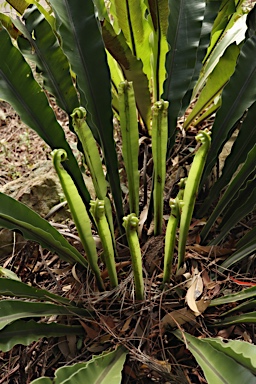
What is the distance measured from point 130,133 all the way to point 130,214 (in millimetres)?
191

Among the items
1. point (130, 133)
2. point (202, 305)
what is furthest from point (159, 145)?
point (202, 305)

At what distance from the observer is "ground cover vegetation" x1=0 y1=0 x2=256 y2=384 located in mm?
670

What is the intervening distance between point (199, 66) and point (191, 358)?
0.57m

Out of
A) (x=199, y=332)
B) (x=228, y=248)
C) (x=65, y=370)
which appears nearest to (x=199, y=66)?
(x=228, y=248)

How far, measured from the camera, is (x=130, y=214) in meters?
0.63

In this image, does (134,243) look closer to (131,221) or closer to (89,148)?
(131,221)

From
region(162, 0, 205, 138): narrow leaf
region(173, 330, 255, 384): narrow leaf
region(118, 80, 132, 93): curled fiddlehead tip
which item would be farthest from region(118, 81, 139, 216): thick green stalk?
region(173, 330, 255, 384): narrow leaf

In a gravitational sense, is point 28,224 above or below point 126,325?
above

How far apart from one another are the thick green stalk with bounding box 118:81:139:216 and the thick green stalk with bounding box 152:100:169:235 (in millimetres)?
56

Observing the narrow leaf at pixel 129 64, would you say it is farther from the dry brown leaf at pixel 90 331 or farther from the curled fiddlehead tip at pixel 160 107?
the dry brown leaf at pixel 90 331

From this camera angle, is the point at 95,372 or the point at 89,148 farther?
the point at 89,148

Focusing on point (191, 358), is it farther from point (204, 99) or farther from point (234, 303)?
point (204, 99)

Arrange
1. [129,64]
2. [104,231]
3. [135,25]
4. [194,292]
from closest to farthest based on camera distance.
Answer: [104,231] → [194,292] → [129,64] → [135,25]

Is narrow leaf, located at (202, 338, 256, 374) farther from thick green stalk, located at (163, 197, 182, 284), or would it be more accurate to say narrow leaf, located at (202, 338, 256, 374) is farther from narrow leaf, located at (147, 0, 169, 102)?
narrow leaf, located at (147, 0, 169, 102)
